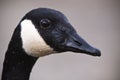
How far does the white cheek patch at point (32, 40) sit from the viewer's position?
1.31m

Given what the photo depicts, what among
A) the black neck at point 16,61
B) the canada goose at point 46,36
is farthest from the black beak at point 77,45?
the black neck at point 16,61

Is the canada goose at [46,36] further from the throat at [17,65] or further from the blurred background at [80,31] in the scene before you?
the blurred background at [80,31]

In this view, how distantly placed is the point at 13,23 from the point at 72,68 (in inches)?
19.4

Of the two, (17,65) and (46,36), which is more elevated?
(46,36)

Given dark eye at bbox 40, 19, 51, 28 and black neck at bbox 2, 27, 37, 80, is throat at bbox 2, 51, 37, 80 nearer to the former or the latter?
black neck at bbox 2, 27, 37, 80

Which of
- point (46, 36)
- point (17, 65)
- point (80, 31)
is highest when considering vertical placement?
point (46, 36)

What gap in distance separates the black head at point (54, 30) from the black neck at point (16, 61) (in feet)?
0.24

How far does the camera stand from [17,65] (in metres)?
1.38

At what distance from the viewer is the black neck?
1345mm

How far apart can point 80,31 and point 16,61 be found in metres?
1.46

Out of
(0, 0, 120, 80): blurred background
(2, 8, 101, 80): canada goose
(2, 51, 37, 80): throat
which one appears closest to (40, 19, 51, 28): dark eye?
(2, 8, 101, 80): canada goose

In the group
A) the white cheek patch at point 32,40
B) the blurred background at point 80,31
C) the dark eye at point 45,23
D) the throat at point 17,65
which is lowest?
the blurred background at point 80,31

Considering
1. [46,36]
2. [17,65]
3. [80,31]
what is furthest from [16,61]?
[80,31]

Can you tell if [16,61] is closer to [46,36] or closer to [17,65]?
[17,65]
